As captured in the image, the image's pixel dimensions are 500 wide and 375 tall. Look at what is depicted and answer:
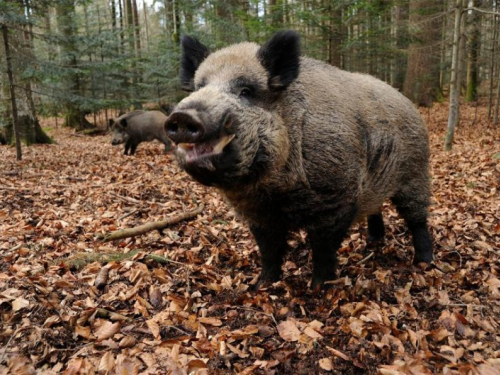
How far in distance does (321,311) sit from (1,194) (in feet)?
19.4

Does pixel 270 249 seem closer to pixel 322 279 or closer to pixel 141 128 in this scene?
pixel 322 279

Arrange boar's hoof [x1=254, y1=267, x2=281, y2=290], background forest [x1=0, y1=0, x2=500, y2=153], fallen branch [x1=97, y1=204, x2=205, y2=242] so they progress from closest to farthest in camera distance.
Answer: boar's hoof [x1=254, y1=267, x2=281, y2=290]
fallen branch [x1=97, y1=204, x2=205, y2=242]
background forest [x1=0, y1=0, x2=500, y2=153]

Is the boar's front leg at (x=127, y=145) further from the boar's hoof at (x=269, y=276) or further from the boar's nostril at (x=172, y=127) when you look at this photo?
the boar's nostril at (x=172, y=127)

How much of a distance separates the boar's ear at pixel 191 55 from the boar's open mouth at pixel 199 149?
1.17 m

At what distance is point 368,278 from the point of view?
4.12 metres

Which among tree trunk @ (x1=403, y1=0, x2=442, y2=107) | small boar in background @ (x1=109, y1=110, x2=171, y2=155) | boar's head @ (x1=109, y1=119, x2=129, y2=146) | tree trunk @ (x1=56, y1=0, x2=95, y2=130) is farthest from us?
tree trunk @ (x1=56, y1=0, x2=95, y2=130)

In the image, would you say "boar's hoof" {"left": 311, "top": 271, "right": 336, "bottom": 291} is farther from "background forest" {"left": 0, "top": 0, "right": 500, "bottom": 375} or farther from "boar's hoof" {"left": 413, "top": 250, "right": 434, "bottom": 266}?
"boar's hoof" {"left": 413, "top": 250, "right": 434, "bottom": 266}

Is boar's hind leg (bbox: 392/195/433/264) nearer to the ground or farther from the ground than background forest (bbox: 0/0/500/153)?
nearer to the ground

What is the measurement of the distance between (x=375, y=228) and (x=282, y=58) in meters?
2.90

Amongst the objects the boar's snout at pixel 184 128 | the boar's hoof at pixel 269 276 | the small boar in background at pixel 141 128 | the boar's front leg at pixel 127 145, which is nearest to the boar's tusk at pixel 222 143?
the boar's snout at pixel 184 128

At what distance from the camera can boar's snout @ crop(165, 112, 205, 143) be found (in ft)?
7.27

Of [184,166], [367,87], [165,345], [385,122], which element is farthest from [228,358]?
[367,87]

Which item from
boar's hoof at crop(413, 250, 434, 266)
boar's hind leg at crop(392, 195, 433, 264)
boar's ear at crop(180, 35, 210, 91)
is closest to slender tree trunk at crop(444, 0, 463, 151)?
boar's hind leg at crop(392, 195, 433, 264)

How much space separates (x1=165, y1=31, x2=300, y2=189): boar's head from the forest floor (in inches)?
50.2
